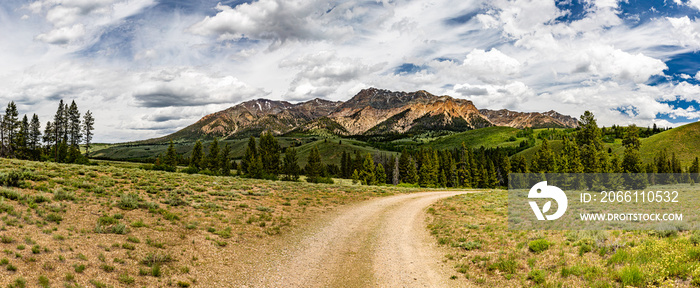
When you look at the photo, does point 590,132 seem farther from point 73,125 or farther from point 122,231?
point 73,125

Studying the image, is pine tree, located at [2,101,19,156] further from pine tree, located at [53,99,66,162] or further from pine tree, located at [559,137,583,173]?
pine tree, located at [559,137,583,173]

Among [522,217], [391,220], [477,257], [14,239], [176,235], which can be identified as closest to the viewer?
[14,239]

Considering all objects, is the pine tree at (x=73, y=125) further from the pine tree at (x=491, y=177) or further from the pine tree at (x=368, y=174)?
the pine tree at (x=491, y=177)

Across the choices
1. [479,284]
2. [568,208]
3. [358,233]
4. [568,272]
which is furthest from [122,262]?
[568,208]

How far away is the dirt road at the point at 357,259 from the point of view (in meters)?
10.8

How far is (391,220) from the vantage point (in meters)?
21.0

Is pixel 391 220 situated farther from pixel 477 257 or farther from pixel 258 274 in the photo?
pixel 258 274

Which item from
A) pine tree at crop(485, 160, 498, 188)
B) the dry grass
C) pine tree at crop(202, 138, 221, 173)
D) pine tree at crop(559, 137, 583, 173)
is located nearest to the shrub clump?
the dry grass

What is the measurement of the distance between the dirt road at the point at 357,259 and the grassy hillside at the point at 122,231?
5.06 ft

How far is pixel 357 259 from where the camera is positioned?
1298cm

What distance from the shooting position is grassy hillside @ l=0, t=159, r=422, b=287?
893cm

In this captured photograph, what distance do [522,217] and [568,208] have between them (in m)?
5.39

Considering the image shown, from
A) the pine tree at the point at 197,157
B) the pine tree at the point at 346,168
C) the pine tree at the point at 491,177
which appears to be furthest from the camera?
the pine tree at the point at 346,168

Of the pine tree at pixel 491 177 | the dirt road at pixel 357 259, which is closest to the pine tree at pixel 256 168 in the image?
the dirt road at pixel 357 259
